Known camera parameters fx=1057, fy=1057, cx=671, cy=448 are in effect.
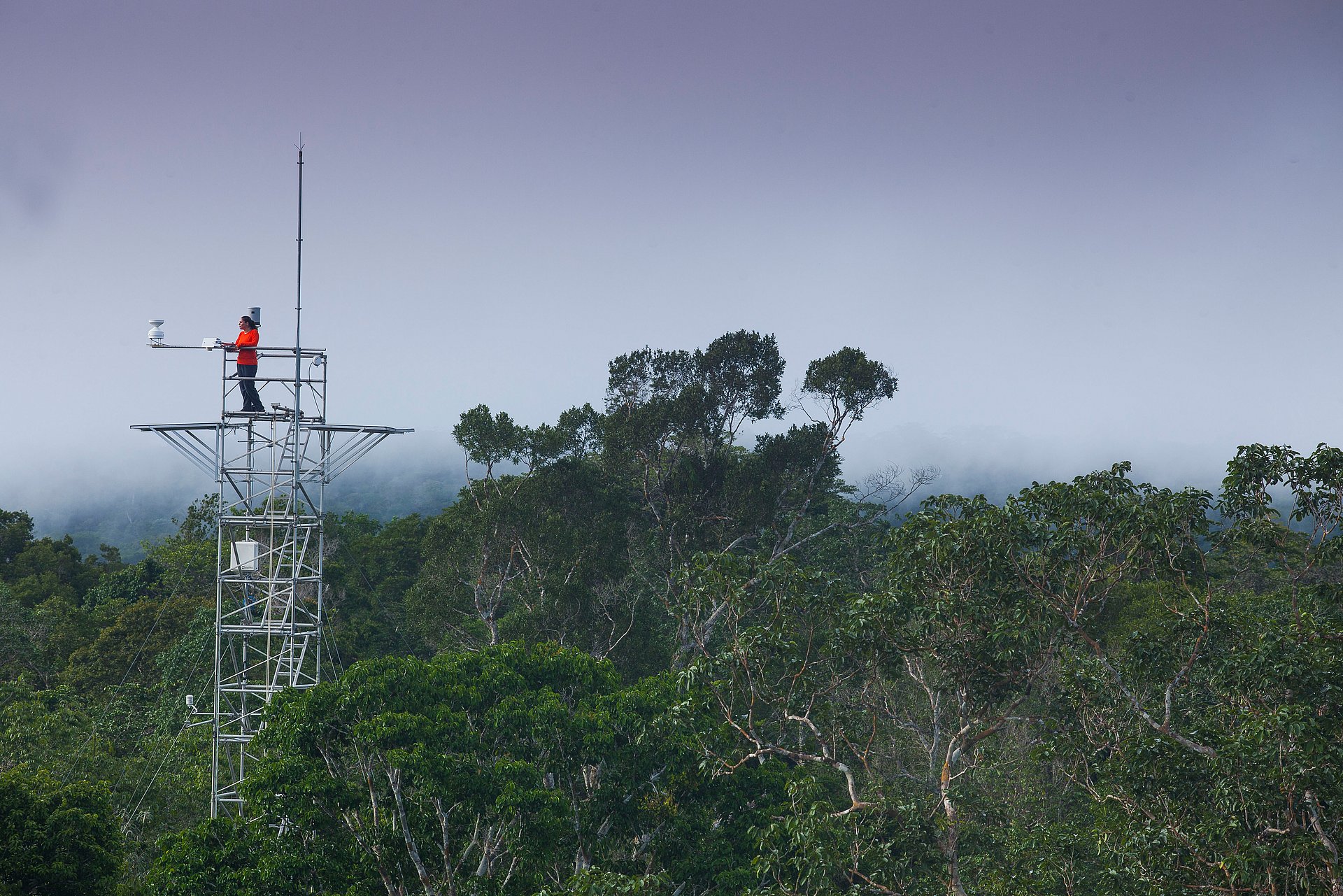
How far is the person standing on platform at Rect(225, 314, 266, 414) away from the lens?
1543 centimetres

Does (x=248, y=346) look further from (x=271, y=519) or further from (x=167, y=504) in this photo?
(x=167, y=504)

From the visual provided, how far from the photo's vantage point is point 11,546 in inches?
1599

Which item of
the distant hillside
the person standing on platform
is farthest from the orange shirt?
the distant hillside

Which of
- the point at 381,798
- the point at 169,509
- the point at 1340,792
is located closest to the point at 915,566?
the point at 1340,792

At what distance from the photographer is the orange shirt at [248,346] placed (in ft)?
50.7

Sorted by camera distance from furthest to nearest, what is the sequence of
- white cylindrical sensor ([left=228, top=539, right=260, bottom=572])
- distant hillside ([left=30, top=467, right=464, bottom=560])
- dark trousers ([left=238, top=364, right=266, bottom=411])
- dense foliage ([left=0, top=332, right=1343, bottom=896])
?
1. distant hillside ([left=30, top=467, right=464, bottom=560])
2. dark trousers ([left=238, top=364, right=266, bottom=411])
3. white cylindrical sensor ([left=228, top=539, right=260, bottom=572])
4. dense foliage ([left=0, top=332, right=1343, bottom=896])

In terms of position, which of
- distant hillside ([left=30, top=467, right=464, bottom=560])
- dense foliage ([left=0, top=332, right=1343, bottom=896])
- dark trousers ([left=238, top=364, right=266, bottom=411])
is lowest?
distant hillside ([left=30, top=467, right=464, bottom=560])

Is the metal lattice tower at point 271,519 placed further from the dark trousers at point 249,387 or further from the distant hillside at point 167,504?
the distant hillside at point 167,504

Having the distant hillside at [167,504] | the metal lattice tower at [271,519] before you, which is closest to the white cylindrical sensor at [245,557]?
the metal lattice tower at [271,519]

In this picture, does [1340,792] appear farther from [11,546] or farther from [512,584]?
[11,546]

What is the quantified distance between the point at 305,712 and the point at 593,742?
3.71 meters

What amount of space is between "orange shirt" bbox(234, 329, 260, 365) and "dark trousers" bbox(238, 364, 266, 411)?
0.07 m

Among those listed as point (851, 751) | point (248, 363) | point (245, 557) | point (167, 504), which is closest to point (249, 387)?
point (248, 363)

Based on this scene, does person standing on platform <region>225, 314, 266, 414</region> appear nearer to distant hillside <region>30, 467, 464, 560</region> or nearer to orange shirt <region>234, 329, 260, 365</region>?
orange shirt <region>234, 329, 260, 365</region>
